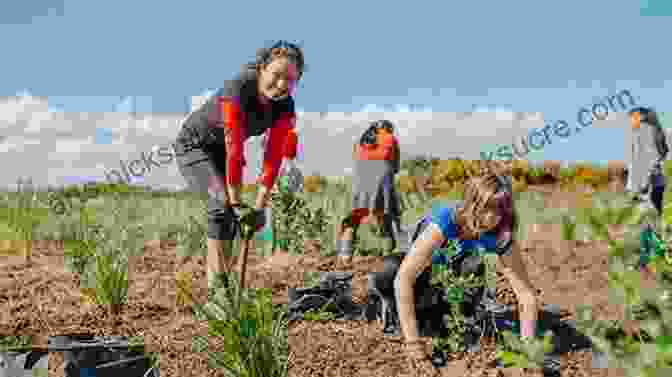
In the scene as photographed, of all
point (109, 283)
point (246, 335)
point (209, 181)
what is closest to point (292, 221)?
point (209, 181)

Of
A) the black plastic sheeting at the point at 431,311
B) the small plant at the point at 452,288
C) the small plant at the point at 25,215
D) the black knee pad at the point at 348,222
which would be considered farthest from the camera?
the black knee pad at the point at 348,222

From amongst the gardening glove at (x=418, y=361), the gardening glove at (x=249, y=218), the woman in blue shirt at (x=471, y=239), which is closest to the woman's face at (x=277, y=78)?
the gardening glove at (x=249, y=218)

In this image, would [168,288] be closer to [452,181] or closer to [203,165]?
[203,165]

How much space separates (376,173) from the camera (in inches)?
Answer: 252

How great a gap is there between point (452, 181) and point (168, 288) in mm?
12733

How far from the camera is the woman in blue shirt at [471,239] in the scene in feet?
9.27

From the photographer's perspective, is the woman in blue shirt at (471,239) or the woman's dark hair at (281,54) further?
the woman's dark hair at (281,54)

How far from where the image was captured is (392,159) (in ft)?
21.3

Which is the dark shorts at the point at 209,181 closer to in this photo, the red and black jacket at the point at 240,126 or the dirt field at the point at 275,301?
the red and black jacket at the point at 240,126

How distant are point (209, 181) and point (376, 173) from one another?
9.71 ft

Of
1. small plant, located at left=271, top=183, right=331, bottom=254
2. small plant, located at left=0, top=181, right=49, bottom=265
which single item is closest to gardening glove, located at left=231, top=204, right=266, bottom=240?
small plant, located at left=271, top=183, right=331, bottom=254

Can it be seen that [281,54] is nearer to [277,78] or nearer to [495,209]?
[277,78]

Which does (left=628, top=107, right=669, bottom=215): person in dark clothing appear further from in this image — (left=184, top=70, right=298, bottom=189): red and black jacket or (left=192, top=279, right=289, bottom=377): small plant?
(left=192, top=279, right=289, bottom=377): small plant

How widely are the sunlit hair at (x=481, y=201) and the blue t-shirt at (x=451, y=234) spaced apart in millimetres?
59
